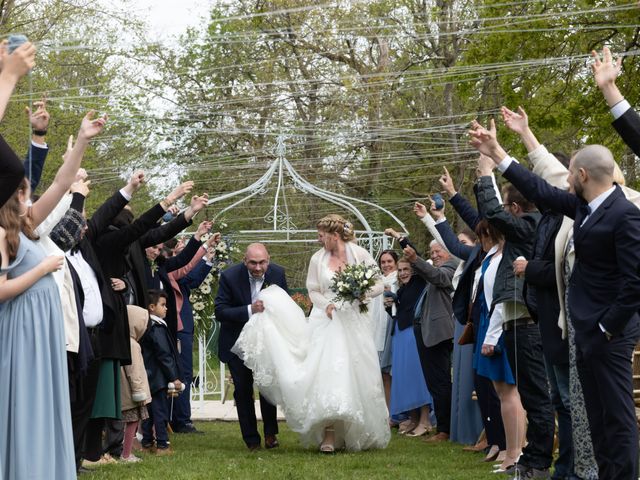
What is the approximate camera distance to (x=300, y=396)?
9.91m

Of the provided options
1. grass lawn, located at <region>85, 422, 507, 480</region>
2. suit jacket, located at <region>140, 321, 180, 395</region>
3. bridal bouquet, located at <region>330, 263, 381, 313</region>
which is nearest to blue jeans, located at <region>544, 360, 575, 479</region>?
→ grass lawn, located at <region>85, 422, 507, 480</region>

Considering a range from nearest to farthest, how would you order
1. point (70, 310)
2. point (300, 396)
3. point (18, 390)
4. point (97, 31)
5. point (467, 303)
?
point (18, 390)
point (70, 310)
point (467, 303)
point (300, 396)
point (97, 31)

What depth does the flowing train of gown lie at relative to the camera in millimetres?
9789

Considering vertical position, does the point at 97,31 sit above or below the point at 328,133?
above

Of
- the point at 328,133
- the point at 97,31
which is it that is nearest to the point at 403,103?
the point at 328,133

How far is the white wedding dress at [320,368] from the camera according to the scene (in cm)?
980

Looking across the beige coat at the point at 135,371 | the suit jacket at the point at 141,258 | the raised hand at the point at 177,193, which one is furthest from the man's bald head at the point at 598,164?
the beige coat at the point at 135,371

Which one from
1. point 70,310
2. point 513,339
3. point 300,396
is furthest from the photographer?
point 300,396

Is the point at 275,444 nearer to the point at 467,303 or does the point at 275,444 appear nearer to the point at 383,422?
the point at 383,422

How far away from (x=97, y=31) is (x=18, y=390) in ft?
76.0

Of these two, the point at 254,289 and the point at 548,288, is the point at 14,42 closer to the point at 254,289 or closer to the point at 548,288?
the point at 548,288

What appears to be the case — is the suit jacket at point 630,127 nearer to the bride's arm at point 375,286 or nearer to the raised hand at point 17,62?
the raised hand at point 17,62

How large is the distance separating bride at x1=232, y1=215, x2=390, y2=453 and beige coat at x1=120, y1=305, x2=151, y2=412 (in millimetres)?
1205

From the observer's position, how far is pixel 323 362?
9.95 m
